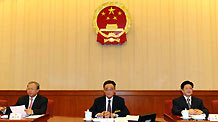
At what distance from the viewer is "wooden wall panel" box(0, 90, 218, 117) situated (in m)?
5.01

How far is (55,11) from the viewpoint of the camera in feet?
17.5

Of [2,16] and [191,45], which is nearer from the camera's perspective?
[191,45]

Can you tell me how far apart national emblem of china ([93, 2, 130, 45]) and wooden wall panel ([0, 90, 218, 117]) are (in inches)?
44.1

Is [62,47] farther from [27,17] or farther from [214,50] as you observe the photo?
[214,50]

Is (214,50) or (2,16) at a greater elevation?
(2,16)

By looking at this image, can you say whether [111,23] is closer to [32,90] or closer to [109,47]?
[109,47]

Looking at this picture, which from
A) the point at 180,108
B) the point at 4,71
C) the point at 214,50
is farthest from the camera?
the point at 4,71

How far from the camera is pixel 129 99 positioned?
509 cm

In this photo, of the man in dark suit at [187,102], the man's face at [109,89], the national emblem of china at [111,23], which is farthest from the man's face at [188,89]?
the national emblem of china at [111,23]

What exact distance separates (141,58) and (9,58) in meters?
2.93

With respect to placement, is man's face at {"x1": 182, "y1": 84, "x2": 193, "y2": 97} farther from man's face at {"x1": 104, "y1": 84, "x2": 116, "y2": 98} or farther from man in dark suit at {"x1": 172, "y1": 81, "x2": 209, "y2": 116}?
man's face at {"x1": 104, "y1": 84, "x2": 116, "y2": 98}

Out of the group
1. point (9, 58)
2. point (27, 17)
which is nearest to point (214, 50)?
point (27, 17)

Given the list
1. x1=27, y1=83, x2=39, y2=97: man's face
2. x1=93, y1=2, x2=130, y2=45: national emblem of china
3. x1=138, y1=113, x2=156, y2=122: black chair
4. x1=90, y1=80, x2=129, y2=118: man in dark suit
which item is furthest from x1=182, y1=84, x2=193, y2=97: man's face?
x1=27, y1=83, x2=39, y2=97: man's face

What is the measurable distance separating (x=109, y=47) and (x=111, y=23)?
0.52m
